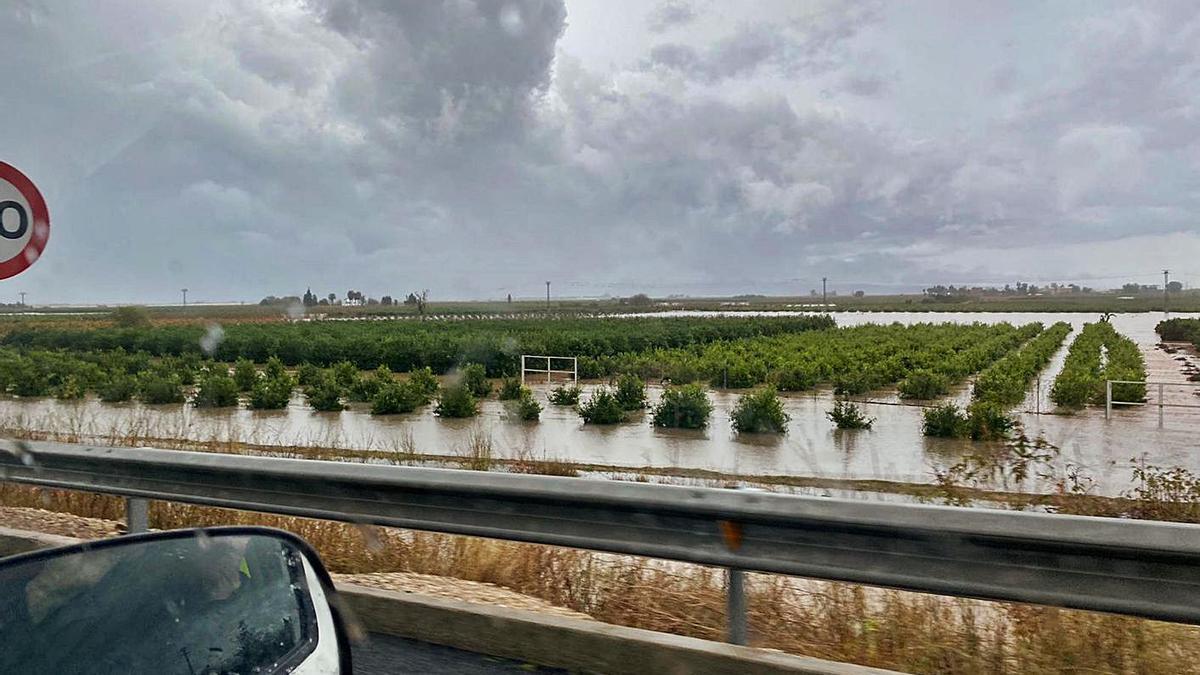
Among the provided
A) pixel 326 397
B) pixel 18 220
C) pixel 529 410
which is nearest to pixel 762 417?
pixel 529 410

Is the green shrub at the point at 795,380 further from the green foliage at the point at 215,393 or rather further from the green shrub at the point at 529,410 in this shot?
the green foliage at the point at 215,393

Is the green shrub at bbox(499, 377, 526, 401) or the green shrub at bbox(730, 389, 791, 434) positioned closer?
the green shrub at bbox(730, 389, 791, 434)

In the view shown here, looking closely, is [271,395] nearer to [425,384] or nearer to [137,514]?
[425,384]

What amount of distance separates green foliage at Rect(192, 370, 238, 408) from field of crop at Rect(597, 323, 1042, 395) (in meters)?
16.4

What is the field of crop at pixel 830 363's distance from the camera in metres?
37.4

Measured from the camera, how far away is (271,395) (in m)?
30.3


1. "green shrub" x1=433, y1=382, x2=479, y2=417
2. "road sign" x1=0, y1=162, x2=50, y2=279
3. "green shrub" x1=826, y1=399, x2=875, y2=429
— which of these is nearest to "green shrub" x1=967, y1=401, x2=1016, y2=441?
"green shrub" x1=826, y1=399, x2=875, y2=429

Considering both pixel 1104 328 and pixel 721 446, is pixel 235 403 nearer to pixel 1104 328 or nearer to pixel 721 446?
pixel 721 446

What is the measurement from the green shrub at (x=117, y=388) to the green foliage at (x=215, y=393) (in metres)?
1.62

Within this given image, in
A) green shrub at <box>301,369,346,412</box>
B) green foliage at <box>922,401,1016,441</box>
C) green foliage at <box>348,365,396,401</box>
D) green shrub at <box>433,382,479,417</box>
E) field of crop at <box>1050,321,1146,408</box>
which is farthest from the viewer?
green foliage at <box>348,365,396,401</box>

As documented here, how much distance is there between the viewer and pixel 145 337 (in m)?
46.8

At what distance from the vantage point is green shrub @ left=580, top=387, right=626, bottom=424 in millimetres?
27312

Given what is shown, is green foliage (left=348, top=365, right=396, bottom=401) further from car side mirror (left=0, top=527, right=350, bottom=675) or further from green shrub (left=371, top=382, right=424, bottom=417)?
car side mirror (left=0, top=527, right=350, bottom=675)

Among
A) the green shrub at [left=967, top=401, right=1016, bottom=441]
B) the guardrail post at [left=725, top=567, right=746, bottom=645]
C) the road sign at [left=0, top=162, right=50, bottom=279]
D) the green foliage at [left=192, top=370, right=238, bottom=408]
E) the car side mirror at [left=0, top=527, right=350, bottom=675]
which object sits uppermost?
the road sign at [left=0, top=162, right=50, bottom=279]
